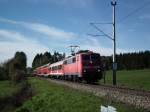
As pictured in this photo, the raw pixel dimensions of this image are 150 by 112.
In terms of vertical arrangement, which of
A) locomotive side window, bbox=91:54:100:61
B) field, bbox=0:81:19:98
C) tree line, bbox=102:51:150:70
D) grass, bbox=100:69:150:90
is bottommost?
field, bbox=0:81:19:98

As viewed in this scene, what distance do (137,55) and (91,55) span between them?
113 meters

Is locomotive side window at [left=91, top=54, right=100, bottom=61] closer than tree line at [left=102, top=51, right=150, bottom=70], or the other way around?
locomotive side window at [left=91, top=54, right=100, bottom=61]

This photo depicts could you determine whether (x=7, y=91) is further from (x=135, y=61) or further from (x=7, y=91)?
(x=135, y=61)

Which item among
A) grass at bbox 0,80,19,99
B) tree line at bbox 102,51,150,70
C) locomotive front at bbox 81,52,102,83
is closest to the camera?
locomotive front at bbox 81,52,102,83

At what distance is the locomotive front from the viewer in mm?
36000

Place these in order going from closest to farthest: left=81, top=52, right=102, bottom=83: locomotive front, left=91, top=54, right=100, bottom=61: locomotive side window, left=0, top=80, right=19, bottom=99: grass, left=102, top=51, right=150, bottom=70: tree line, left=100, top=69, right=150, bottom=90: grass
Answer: left=100, top=69, right=150, bottom=90: grass < left=81, top=52, right=102, bottom=83: locomotive front < left=91, top=54, right=100, bottom=61: locomotive side window < left=0, top=80, right=19, bottom=99: grass < left=102, top=51, right=150, bottom=70: tree line

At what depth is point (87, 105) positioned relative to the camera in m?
18.7

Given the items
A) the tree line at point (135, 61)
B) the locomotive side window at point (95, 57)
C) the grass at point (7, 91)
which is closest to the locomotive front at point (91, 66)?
the locomotive side window at point (95, 57)

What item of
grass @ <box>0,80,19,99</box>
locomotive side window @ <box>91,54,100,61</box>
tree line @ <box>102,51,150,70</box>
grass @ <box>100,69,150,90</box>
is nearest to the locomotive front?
locomotive side window @ <box>91,54,100,61</box>

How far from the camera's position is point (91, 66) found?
120ft

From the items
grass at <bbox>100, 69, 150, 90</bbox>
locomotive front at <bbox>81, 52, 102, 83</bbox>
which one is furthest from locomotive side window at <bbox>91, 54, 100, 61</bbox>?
grass at <bbox>100, 69, 150, 90</bbox>

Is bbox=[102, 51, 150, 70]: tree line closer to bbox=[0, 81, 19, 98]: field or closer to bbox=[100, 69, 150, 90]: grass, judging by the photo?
bbox=[100, 69, 150, 90]: grass

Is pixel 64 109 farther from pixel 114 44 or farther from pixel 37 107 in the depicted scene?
pixel 114 44

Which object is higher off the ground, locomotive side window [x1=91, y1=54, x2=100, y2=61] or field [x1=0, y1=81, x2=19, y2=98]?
locomotive side window [x1=91, y1=54, x2=100, y2=61]
